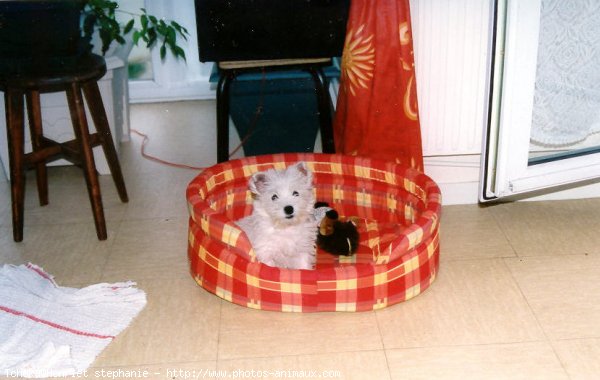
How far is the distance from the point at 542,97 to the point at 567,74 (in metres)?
0.12

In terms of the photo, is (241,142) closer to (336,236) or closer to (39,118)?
(39,118)

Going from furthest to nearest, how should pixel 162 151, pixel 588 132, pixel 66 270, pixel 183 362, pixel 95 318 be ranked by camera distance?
pixel 162 151
pixel 588 132
pixel 66 270
pixel 95 318
pixel 183 362

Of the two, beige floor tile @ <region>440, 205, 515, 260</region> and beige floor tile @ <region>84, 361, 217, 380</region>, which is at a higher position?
beige floor tile @ <region>440, 205, 515, 260</region>

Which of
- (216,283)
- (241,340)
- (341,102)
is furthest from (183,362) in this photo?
(341,102)

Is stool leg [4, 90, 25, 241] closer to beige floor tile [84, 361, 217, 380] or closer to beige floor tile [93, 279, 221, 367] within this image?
beige floor tile [93, 279, 221, 367]

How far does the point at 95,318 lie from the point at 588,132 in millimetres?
1892

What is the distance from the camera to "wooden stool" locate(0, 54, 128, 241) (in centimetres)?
229

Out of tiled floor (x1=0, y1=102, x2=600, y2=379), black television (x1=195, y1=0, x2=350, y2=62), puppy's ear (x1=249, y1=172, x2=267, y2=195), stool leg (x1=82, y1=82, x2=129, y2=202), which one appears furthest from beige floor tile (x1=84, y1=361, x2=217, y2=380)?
black television (x1=195, y1=0, x2=350, y2=62)

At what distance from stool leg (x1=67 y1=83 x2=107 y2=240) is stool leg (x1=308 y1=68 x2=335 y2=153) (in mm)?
911

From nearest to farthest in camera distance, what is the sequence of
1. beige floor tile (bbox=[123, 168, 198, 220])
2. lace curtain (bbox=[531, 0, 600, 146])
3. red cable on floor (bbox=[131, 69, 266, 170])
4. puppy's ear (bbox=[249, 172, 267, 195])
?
puppy's ear (bbox=[249, 172, 267, 195])
lace curtain (bbox=[531, 0, 600, 146])
beige floor tile (bbox=[123, 168, 198, 220])
red cable on floor (bbox=[131, 69, 266, 170])

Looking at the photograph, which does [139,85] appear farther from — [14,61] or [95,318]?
[95,318]

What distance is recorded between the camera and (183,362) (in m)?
1.84

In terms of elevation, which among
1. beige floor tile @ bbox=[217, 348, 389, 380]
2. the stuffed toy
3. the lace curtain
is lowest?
beige floor tile @ bbox=[217, 348, 389, 380]

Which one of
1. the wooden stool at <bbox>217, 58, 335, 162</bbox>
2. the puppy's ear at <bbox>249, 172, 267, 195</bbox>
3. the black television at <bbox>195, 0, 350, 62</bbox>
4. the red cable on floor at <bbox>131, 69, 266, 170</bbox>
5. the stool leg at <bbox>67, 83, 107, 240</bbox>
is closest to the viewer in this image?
the puppy's ear at <bbox>249, 172, 267, 195</bbox>
